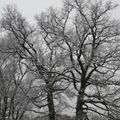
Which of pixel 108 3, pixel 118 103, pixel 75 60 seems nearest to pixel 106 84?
pixel 118 103

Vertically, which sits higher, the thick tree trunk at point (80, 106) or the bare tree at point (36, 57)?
the bare tree at point (36, 57)

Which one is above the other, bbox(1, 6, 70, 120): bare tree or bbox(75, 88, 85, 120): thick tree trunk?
bbox(1, 6, 70, 120): bare tree

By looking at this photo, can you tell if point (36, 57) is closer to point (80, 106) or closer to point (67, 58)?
point (67, 58)

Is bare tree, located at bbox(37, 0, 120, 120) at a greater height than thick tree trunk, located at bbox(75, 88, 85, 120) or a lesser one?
greater

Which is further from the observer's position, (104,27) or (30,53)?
(30,53)

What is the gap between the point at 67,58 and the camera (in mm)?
17000

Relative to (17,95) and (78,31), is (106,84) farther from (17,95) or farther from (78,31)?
(17,95)

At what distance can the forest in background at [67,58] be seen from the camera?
51.4 ft

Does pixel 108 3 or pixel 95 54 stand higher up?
pixel 108 3

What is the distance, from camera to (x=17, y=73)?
2033 centimetres

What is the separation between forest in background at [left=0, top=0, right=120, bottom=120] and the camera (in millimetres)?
15656

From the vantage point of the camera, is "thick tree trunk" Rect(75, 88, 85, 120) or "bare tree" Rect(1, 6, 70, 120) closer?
"thick tree trunk" Rect(75, 88, 85, 120)

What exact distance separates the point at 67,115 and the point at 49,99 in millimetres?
6123

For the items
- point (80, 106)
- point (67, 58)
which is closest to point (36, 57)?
point (67, 58)
